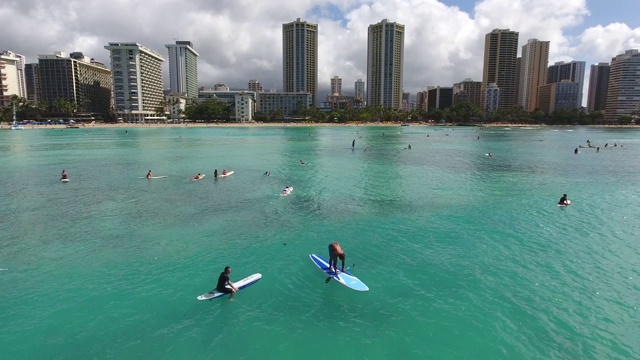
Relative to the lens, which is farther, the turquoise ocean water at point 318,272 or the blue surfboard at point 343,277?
the blue surfboard at point 343,277

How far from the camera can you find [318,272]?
60.7 feet

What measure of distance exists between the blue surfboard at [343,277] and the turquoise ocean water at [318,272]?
1.25 feet

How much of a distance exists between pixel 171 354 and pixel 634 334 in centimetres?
1630

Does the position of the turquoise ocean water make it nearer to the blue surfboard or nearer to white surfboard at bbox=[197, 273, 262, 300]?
white surfboard at bbox=[197, 273, 262, 300]

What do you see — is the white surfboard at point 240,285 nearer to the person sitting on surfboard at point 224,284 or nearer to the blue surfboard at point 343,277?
the person sitting on surfboard at point 224,284

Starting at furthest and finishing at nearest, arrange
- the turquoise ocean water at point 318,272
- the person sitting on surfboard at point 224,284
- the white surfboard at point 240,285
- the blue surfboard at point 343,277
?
1. the blue surfboard at point 343,277
2. the person sitting on surfboard at point 224,284
3. the white surfboard at point 240,285
4. the turquoise ocean water at point 318,272

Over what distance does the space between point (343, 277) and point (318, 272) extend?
1739 millimetres

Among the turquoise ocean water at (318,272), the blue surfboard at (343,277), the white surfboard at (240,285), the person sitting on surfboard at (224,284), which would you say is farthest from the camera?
the blue surfboard at (343,277)

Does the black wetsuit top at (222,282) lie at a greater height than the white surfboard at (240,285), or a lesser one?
greater

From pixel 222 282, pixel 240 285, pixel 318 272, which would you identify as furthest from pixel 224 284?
pixel 318 272

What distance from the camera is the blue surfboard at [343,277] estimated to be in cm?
1643

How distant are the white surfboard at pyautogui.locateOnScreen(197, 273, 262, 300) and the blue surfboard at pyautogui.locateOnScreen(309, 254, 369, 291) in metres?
2.93

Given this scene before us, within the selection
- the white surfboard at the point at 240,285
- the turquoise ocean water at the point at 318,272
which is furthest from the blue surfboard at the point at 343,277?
the white surfboard at the point at 240,285

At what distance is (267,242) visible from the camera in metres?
22.6
